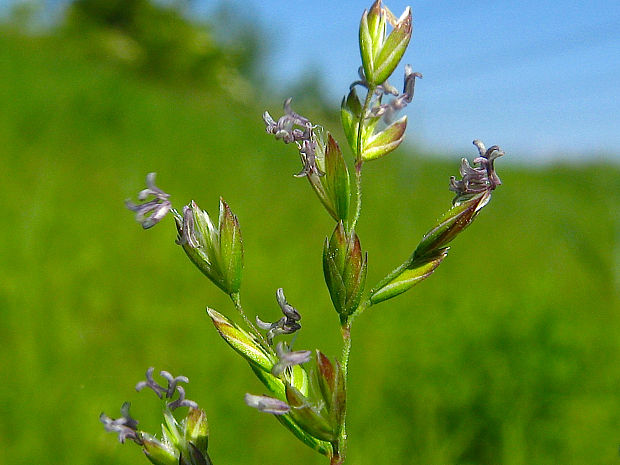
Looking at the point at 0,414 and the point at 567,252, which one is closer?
the point at 0,414

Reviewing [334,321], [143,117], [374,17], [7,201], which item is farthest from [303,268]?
[143,117]

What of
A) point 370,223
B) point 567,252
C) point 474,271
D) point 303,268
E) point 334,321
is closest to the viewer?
point 334,321

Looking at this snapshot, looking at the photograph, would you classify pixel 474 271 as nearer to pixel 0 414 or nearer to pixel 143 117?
pixel 0 414

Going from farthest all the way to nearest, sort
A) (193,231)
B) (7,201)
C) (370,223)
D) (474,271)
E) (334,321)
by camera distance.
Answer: (370,223)
(474,271)
(7,201)
(334,321)
(193,231)

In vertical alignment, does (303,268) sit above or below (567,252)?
above

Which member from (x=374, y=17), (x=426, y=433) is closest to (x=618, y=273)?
(x=426, y=433)

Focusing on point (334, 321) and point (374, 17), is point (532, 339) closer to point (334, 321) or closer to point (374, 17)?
point (334, 321)

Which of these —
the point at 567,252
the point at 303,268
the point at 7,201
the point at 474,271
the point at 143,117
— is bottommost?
the point at 567,252
